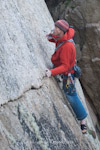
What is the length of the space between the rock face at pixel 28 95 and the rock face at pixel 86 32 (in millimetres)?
4453

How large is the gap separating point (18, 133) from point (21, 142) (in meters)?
0.13

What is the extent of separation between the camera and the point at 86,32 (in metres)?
9.70

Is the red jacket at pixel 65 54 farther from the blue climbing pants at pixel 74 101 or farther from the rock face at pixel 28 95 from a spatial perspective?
the blue climbing pants at pixel 74 101

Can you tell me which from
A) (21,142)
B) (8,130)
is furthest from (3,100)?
(21,142)

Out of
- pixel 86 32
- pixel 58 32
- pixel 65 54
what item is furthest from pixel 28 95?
pixel 86 32

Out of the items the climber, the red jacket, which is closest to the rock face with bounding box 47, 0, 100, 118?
the climber

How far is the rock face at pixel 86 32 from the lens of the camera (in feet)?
31.1

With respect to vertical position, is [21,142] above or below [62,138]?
above

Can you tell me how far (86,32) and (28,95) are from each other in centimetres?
634

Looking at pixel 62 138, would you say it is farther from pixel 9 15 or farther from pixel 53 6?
pixel 53 6

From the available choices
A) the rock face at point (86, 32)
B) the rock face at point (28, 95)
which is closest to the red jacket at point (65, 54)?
the rock face at point (28, 95)

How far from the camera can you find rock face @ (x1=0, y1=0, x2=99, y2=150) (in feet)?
11.5

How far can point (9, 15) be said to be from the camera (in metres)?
4.41

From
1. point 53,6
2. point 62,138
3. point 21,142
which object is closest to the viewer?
point 21,142
